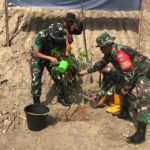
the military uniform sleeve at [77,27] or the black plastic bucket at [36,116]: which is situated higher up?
the military uniform sleeve at [77,27]

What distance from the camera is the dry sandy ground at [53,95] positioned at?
6812 mm

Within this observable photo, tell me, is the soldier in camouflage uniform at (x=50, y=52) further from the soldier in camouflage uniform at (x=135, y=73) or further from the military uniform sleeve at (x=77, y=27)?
the soldier in camouflage uniform at (x=135, y=73)

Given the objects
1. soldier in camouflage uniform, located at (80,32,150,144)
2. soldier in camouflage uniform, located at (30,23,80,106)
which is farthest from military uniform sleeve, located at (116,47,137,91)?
soldier in camouflage uniform, located at (30,23,80,106)

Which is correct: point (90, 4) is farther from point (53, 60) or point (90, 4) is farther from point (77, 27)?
point (53, 60)

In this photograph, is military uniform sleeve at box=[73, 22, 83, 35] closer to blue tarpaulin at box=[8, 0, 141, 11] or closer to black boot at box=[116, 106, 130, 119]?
black boot at box=[116, 106, 130, 119]

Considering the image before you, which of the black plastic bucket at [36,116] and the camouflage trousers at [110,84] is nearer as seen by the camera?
the black plastic bucket at [36,116]

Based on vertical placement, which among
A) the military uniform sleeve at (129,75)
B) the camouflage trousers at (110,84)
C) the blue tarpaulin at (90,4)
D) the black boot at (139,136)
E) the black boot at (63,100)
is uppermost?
the blue tarpaulin at (90,4)

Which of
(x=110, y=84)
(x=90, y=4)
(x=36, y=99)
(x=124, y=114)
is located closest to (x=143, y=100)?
(x=124, y=114)

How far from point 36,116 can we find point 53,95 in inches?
60.5

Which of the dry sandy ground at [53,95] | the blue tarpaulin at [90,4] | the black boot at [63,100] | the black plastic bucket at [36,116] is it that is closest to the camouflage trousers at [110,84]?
the dry sandy ground at [53,95]

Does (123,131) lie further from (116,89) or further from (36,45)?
(36,45)

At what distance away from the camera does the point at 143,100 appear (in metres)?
6.66

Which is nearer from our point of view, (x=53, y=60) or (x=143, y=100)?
(x=143, y=100)

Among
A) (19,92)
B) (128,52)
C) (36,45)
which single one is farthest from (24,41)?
(128,52)
